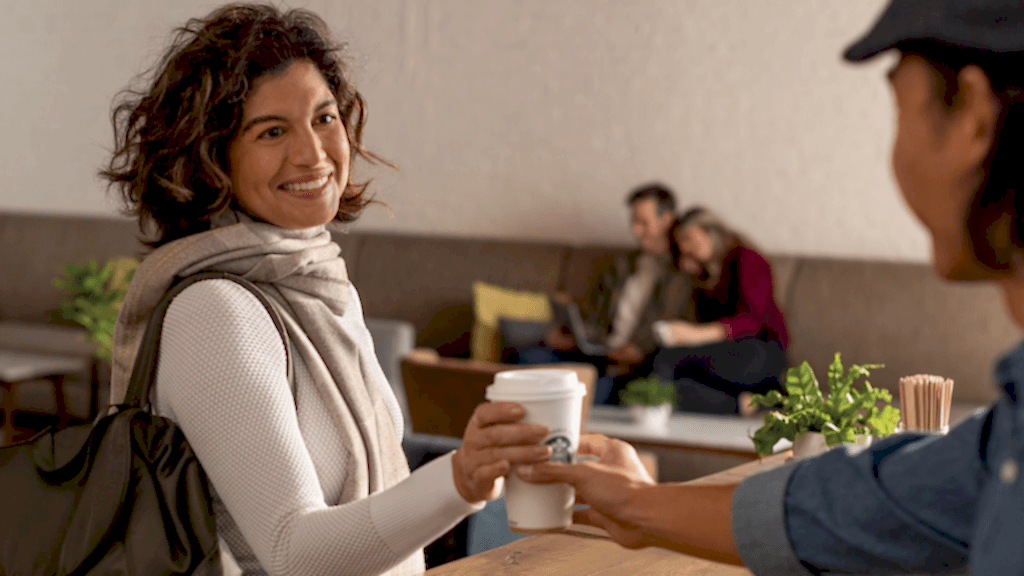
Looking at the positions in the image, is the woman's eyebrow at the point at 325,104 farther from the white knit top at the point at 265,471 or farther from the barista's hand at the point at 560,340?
the barista's hand at the point at 560,340

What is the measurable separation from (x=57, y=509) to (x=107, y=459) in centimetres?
7

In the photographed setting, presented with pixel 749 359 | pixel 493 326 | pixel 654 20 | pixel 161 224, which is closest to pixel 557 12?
pixel 654 20

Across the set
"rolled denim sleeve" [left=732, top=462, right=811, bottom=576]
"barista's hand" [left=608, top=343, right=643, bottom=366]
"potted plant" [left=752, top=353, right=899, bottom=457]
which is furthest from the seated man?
"rolled denim sleeve" [left=732, top=462, right=811, bottom=576]

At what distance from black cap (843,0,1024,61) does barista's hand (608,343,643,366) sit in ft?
12.9

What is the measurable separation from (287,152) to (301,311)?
194mm

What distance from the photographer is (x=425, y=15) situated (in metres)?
5.57

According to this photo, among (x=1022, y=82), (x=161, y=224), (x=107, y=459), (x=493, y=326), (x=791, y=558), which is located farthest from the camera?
(x=493, y=326)

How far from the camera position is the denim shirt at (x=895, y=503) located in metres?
0.65

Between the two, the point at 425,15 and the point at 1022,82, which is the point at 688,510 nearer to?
the point at 1022,82

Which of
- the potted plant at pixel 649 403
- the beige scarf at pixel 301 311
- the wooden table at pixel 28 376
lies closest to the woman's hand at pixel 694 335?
the potted plant at pixel 649 403

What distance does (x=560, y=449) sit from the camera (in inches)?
37.7

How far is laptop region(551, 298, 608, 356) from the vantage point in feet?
14.7

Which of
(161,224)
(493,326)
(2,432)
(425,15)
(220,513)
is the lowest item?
(2,432)

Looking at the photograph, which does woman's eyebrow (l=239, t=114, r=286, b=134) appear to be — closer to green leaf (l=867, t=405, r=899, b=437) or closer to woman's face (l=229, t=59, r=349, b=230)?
woman's face (l=229, t=59, r=349, b=230)
